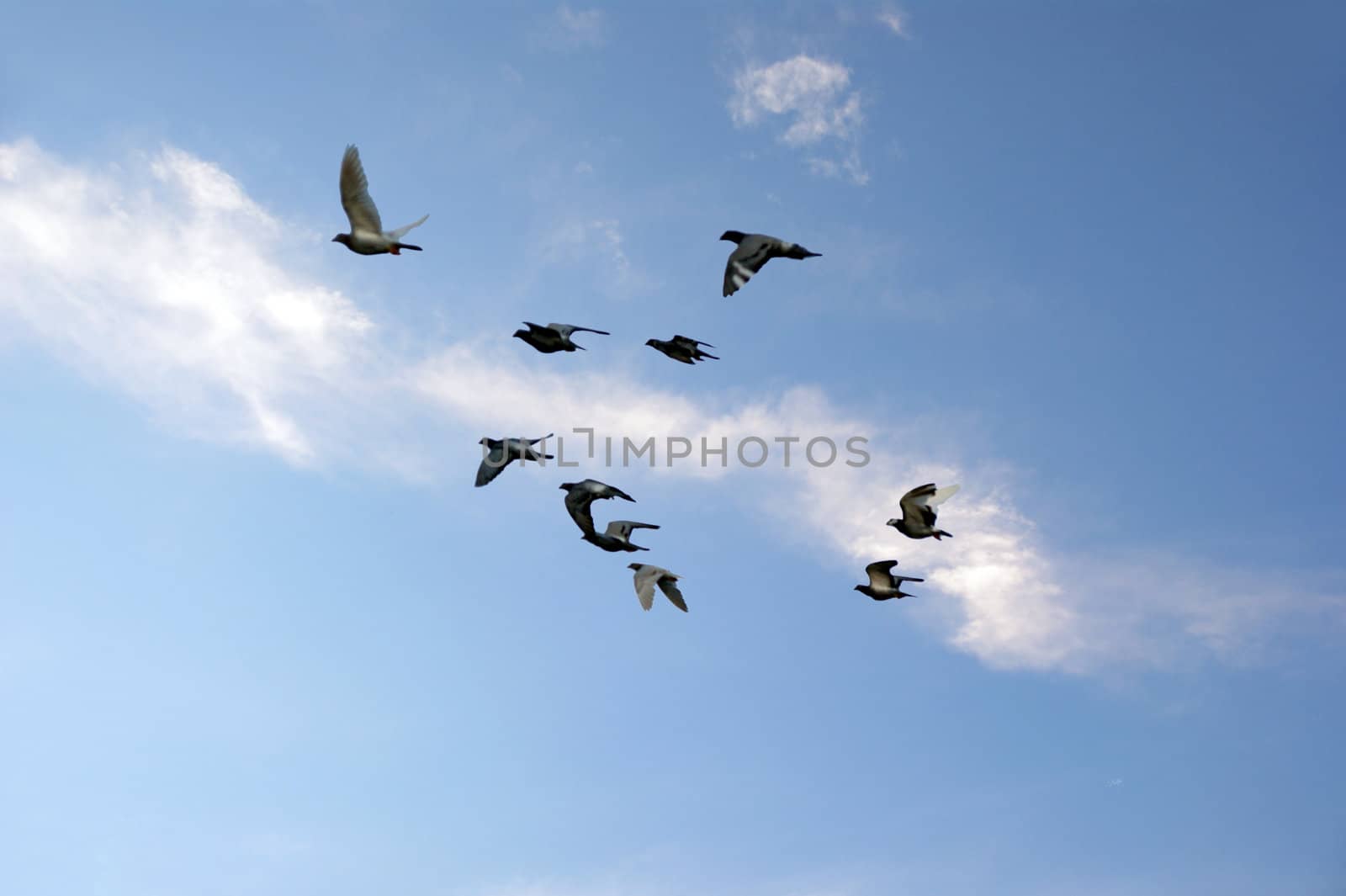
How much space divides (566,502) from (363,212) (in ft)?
36.5

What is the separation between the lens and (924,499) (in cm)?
3312

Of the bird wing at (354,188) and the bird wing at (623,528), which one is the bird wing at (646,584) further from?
the bird wing at (354,188)

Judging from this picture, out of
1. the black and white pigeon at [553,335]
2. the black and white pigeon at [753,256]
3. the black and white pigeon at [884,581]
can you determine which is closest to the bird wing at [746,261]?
the black and white pigeon at [753,256]

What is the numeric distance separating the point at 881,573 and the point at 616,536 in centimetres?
893

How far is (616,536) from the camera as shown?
1372 inches

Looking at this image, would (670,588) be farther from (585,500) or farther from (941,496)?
(941,496)

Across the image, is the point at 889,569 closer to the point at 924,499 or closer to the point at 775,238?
the point at 924,499

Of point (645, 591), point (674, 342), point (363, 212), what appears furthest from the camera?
point (674, 342)

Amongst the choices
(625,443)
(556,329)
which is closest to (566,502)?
(625,443)

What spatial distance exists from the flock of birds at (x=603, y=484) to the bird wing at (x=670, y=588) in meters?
0.03

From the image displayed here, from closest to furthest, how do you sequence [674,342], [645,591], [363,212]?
[363,212], [645,591], [674,342]

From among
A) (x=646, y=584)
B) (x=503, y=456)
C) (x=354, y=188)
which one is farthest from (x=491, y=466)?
(x=354, y=188)

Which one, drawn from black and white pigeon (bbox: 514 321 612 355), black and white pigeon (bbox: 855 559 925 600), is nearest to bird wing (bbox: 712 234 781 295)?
black and white pigeon (bbox: 514 321 612 355)

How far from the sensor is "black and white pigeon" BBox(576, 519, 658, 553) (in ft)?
114
